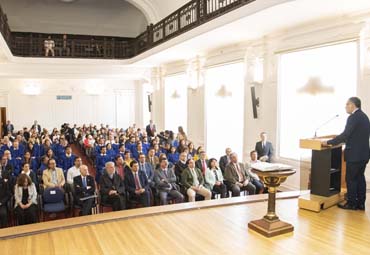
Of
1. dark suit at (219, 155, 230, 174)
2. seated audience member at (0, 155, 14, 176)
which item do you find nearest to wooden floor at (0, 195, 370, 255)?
dark suit at (219, 155, 230, 174)

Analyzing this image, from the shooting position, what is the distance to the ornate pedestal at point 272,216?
3.67 m

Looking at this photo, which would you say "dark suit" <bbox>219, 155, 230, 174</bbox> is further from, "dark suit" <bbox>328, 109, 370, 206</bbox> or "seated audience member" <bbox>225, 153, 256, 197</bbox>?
"dark suit" <bbox>328, 109, 370, 206</bbox>

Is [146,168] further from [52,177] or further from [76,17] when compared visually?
[76,17]

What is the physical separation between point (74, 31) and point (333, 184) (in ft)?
50.0

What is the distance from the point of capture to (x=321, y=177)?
464cm

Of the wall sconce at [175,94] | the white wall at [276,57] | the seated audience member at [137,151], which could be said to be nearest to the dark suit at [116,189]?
the seated audience member at [137,151]

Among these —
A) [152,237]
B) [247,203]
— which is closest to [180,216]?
[152,237]

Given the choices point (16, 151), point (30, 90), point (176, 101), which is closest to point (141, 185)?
point (16, 151)

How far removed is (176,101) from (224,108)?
367 cm

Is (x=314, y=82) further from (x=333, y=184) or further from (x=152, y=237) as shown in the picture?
(x=152, y=237)

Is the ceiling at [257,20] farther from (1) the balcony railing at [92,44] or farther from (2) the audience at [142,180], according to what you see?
(2) the audience at [142,180]

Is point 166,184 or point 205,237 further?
point 166,184

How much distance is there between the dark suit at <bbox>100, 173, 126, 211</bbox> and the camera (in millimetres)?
6195

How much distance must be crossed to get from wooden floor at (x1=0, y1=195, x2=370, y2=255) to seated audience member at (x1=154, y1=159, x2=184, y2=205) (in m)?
2.05
